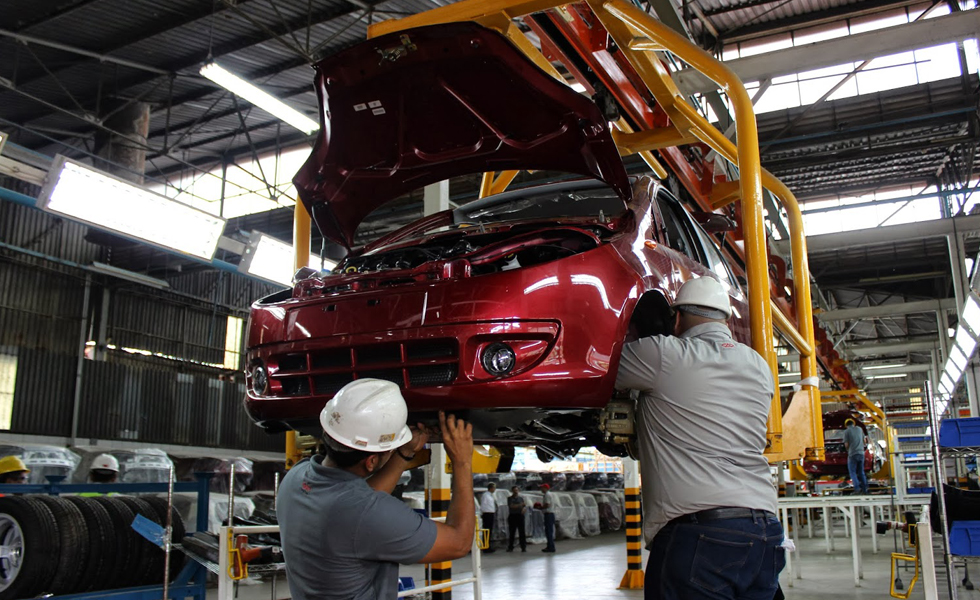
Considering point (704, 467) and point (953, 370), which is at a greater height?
point (953, 370)

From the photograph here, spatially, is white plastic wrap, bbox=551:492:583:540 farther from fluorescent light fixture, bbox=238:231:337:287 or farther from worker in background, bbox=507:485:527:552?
fluorescent light fixture, bbox=238:231:337:287

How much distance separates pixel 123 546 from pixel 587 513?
47.1ft

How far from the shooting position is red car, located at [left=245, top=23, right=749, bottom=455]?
2701 mm

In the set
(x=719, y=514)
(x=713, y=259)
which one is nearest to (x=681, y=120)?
(x=713, y=259)

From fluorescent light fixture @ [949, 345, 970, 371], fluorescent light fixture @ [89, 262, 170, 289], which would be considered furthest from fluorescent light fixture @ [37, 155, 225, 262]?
fluorescent light fixture @ [949, 345, 970, 371]

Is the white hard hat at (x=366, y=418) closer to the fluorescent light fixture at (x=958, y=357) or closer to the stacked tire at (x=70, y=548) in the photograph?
the stacked tire at (x=70, y=548)

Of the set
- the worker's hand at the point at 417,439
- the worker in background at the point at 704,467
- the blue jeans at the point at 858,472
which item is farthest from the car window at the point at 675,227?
the blue jeans at the point at 858,472

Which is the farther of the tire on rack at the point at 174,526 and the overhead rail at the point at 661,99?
the tire on rack at the point at 174,526

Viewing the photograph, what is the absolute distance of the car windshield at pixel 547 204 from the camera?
400cm

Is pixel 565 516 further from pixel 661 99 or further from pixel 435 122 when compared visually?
pixel 435 122

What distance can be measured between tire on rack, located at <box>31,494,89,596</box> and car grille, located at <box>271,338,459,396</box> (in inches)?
139

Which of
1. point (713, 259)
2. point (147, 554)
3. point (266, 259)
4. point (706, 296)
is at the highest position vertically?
point (266, 259)

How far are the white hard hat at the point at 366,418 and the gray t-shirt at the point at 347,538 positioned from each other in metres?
0.10

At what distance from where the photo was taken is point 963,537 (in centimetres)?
576
